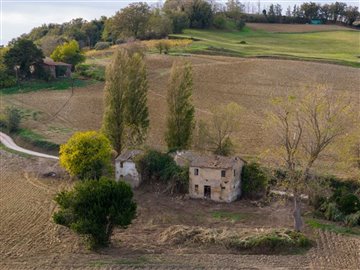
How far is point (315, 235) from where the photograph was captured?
37938 mm

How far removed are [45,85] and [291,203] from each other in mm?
52542

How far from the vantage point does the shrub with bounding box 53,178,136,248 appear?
3509 centimetres

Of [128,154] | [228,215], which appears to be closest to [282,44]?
[128,154]

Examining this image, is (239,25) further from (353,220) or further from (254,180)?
(353,220)

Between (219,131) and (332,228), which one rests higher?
(219,131)

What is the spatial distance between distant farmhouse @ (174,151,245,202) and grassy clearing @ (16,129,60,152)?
18.7m

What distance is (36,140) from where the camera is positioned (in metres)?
61.1

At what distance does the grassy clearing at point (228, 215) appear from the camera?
41.6m

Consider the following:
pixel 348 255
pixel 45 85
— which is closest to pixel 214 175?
pixel 348 255

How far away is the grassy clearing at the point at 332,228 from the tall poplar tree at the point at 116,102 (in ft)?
68.1

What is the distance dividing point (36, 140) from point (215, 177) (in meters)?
24.5

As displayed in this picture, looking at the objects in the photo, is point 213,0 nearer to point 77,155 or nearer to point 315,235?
point 77,155

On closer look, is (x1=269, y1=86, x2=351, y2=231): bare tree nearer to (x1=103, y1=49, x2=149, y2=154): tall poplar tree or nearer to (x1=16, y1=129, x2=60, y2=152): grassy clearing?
(x1=103, y1=49, x2=149, y2=154): tall poplar tree

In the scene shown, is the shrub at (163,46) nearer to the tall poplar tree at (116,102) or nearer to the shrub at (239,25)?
the shrub at (239,25)
